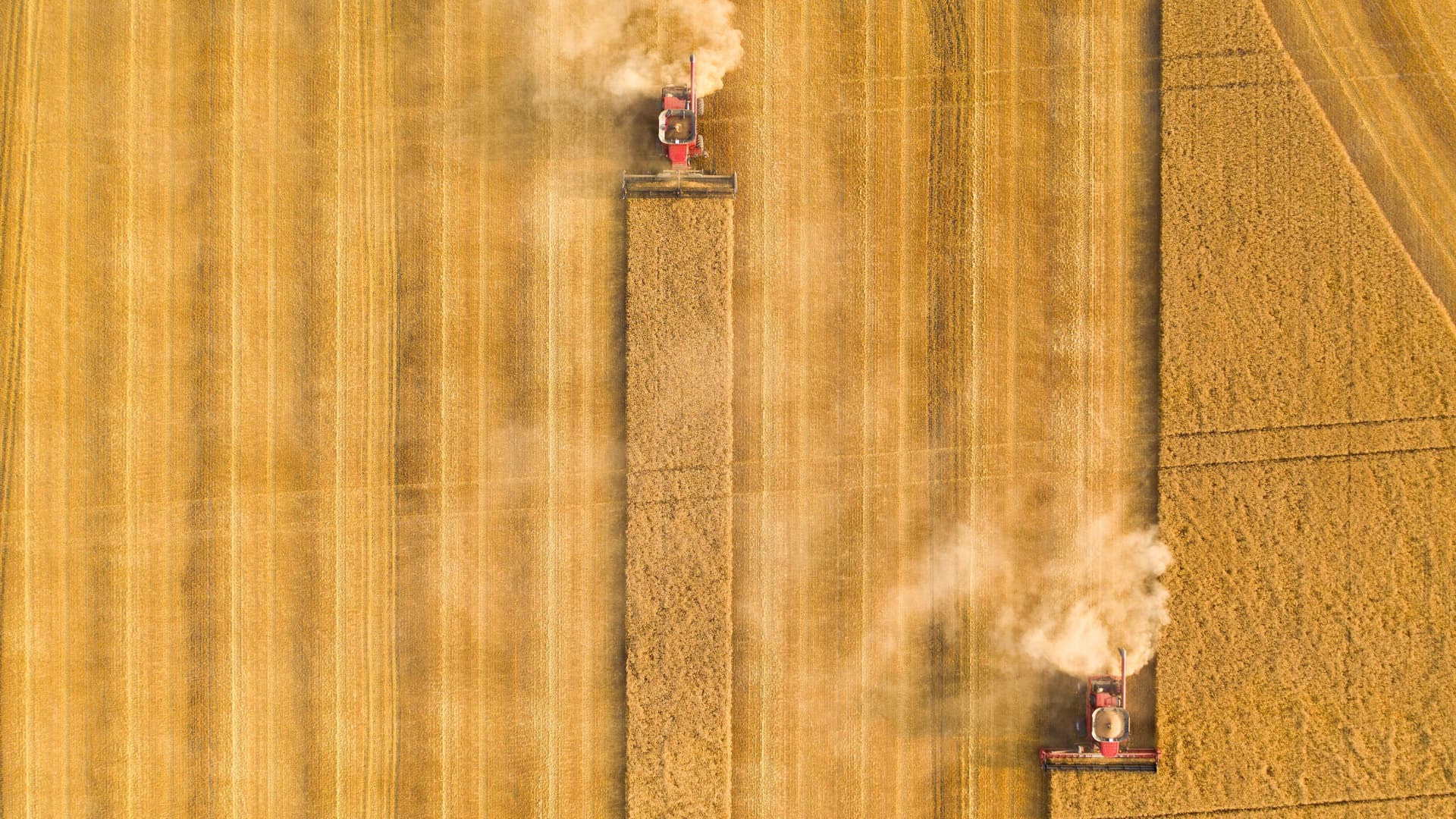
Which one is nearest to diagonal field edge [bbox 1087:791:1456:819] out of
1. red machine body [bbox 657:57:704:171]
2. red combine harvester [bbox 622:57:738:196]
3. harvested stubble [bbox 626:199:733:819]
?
harvested stubble [bbox 626:199:733:819]

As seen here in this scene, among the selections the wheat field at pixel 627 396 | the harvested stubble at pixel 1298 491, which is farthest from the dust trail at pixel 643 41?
the harvested stubble at pixel 1298 491

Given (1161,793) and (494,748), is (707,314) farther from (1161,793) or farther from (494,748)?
(1161,793)

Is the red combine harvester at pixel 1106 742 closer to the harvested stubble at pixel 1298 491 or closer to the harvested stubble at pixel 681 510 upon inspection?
the harvested stubble at pixel 1298 491

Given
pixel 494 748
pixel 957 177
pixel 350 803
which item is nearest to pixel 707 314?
pixel 957 177

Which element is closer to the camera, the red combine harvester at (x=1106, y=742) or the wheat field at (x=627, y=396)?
the red combine harvester at (x=1106, y=742)

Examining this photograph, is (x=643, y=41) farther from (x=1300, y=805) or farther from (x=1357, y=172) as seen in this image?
(x=1300, y=805)

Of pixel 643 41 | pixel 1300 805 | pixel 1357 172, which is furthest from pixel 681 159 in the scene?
pixel 1300 805
